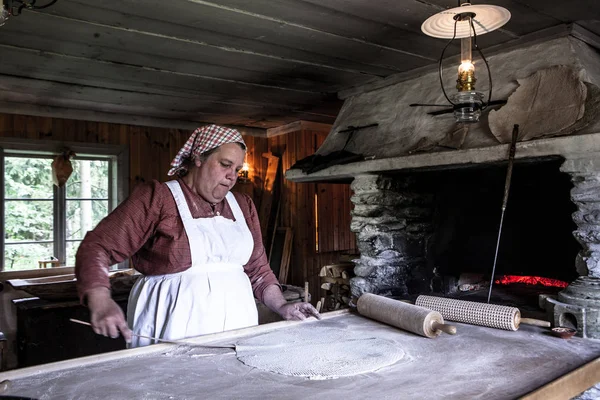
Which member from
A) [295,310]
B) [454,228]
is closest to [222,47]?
[295,310]

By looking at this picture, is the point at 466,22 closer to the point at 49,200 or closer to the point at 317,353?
the point at 317,353

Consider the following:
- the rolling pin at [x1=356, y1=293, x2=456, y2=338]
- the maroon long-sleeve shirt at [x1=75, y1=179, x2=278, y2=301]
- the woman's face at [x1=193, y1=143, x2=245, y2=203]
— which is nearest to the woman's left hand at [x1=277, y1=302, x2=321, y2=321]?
the rolling pin at [x1=356, y1=293, x2=456, y2=338]

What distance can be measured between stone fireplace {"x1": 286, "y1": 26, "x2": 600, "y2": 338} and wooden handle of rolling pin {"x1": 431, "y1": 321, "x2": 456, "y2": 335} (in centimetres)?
83

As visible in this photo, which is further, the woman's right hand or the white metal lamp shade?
the white metal lamp shade

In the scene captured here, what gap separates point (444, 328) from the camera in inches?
71.7

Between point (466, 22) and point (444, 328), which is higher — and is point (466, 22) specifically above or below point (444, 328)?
above

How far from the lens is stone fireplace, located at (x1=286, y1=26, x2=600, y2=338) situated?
7.87ft

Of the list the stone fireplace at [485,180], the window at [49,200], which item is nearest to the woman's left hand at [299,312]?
the stone fireplace at [485,180]

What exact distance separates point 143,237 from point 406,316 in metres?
1.12

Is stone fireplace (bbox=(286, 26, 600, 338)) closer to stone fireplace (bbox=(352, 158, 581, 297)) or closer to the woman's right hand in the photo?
stone fireplace (bbox=(352, 158, 581, 297))

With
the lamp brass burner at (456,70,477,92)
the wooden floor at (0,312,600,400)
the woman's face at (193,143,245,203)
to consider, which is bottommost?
the wooden floor at (0,312,600,400)

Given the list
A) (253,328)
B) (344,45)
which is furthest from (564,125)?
(253,328)

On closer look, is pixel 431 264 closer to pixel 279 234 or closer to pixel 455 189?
pixel 455 189

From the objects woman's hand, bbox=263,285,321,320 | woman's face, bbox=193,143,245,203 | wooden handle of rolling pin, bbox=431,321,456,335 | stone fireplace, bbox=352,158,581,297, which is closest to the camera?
wooden handle of rolling pin, bbox=431,321,456,335
